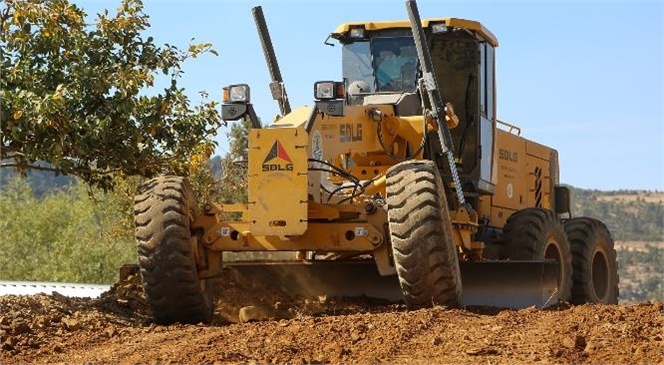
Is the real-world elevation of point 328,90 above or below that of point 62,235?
above

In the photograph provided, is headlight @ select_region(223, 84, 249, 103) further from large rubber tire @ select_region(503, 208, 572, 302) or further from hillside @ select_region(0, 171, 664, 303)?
hillside @ select_region(0, 171, 664, 303)

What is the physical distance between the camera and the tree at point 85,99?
44.2 feet

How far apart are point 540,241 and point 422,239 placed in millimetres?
4023

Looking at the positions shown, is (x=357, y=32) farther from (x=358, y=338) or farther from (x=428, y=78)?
(x=358, y=338)

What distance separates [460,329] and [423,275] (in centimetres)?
131

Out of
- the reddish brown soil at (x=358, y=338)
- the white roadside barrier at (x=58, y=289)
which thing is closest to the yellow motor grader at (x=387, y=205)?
the reddish brown soil at (x=358, y=338)

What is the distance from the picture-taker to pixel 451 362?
312 inches

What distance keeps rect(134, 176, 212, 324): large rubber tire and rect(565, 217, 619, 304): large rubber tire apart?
243 inches

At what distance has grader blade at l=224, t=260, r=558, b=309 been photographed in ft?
40.6

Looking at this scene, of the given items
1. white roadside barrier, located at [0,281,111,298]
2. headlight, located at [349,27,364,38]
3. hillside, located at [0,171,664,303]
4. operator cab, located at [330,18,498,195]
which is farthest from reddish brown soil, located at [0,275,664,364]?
hillside, located at [0,171,664,303]

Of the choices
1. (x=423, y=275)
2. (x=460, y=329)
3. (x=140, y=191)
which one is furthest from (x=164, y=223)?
(x=460, y=329)

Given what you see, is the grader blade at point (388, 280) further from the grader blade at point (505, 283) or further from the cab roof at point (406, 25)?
the cab roof at point (406, 25)

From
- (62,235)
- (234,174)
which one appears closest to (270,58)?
(234,174)

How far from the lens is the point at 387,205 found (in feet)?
35.6
